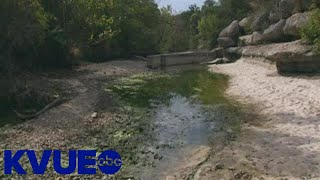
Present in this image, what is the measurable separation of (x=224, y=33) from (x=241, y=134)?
37392 millimetres

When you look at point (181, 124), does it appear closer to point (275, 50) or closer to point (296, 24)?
point (275, 50)

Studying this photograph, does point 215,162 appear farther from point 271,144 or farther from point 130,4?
point 130,4

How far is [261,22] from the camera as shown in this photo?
4091cm

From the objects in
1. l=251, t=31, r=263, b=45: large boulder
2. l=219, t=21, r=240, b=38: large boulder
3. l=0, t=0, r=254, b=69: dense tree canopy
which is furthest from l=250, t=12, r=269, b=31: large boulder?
l=0, t=0, r=254, b=69: dense tree canopy

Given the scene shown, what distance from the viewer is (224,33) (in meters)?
48.5

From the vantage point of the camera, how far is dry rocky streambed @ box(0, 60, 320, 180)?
9.73m

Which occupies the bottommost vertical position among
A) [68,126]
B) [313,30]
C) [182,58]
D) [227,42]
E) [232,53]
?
[68,126]

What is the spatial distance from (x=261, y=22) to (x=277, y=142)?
104ft

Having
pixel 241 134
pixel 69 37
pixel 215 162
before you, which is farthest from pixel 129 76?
pixel 215 162

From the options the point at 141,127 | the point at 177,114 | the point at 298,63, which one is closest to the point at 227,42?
the point at 298,63

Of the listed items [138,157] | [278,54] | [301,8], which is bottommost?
[138,157]

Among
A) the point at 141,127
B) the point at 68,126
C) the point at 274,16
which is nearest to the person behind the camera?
the point at 68,126

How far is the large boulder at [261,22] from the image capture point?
40.1 m

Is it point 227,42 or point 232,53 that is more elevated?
point 227,42
